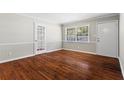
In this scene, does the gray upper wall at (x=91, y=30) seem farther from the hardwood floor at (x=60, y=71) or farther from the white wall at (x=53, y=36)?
the hardwood floor at (x=60, y=71)

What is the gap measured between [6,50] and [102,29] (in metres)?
4.72

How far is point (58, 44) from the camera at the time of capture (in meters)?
6.81

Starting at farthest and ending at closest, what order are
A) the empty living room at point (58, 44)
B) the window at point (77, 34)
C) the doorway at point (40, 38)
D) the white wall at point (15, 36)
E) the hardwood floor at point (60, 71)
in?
the window at point (77, 34), the doorway at point (40, 38), the white wall at point (15, 36), the empty living room at point (58, 44), the hardwood floor at point (60, 71)

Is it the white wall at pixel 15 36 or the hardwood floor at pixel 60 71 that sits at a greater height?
the white wall at pixel 15 36

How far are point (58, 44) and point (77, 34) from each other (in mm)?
1692

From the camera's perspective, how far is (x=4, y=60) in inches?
137

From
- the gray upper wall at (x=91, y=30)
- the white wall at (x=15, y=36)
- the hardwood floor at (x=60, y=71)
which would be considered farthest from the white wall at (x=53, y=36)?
the hardwood floor at (x=60, y=71)

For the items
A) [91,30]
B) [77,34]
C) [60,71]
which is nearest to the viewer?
[60,71]

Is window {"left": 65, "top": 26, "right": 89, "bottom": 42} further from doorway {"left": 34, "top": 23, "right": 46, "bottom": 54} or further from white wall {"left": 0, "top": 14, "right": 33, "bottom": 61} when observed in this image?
white wall {"left": 0, "top": 14, "right": 33, "bottom": 61}

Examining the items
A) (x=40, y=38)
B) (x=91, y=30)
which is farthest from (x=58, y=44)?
(x=91, y=30)

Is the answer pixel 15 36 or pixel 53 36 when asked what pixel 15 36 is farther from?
pixel 53 36

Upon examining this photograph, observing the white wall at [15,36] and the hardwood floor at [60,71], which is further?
the white wall at [15,36]

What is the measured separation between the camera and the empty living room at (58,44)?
2883 mm
